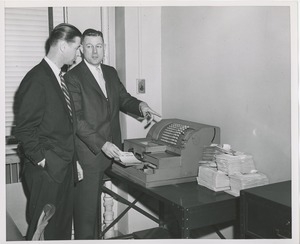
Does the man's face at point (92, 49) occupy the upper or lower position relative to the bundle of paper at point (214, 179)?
upper

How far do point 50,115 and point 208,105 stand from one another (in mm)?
1212

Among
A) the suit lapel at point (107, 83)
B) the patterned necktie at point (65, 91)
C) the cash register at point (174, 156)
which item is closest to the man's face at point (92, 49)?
the suit lapel at point (107, 83)

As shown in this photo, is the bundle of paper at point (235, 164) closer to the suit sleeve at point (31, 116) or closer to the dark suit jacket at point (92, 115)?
the dark suit jacket at point (92, 115)

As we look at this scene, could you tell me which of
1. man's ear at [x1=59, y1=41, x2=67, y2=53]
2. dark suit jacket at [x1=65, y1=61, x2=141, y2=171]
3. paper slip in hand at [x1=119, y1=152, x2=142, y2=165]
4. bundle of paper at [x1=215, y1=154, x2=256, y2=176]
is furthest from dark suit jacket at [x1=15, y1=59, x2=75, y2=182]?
bundle of paper at [x1=215, y1=154, x2=256, y2=176]

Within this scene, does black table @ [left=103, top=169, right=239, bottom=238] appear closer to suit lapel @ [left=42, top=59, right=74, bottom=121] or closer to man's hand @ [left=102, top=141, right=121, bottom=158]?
man's hand @ [left=102, top=141, right=121, bottom=158]

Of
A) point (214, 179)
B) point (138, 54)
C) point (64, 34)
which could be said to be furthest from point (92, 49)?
point (214, 179)

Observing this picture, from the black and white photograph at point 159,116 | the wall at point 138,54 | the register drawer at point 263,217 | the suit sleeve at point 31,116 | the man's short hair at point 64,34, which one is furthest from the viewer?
the wall at point 138,54

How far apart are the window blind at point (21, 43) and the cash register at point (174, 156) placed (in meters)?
1.09

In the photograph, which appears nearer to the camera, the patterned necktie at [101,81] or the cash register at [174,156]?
the cash register at [174,156]

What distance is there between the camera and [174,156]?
2.57m

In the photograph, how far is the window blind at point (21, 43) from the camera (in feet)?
9.71

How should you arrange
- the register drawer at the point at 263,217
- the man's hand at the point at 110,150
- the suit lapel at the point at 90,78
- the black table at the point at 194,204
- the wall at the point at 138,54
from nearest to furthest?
the register drawer at the point at 263,217
the black table at the point at 194,204
the man's hand at the point at 110,150
the suit lapel at the point at 90,78
the wall at the point at 138,54

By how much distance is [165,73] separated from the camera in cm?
329
